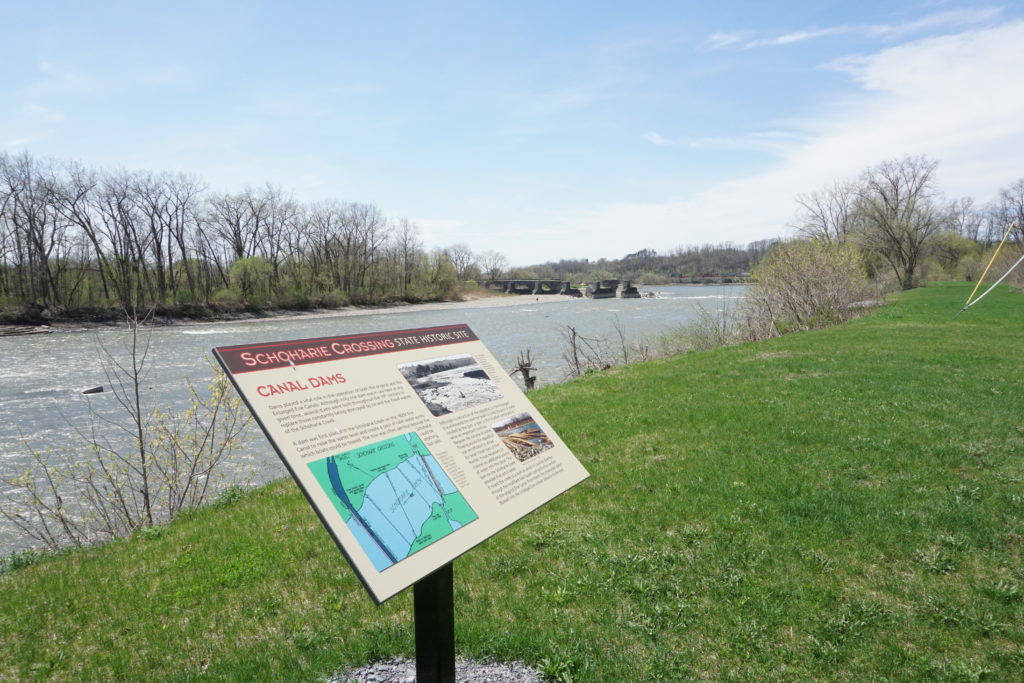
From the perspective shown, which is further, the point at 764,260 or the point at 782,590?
the point at 764,260

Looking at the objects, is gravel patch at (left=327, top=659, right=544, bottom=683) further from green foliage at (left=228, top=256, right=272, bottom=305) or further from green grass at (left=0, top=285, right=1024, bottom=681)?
green foliage at (left=228, top=256, right=272, bottom=305)

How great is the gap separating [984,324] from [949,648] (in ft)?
71.9

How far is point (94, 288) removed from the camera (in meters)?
56.1

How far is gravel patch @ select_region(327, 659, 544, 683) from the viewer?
3.65 metres

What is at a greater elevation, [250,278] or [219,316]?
[250,278]

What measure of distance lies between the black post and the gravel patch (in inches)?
35.7

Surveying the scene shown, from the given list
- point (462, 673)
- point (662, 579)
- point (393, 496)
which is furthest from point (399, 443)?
point (662, 579)

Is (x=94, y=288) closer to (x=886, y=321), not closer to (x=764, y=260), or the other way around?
(x=764, y=260)

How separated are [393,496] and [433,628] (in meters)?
0.76

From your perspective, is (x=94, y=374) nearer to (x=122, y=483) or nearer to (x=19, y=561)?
(x=122, y=483)

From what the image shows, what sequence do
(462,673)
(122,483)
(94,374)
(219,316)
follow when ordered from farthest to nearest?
(219,316) < (94,374) < (122,483) < (462,673)

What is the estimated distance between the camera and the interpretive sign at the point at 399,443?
2.30 meters

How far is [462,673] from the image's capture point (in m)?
3.70

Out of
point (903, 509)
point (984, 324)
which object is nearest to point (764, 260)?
point (984, 324)
